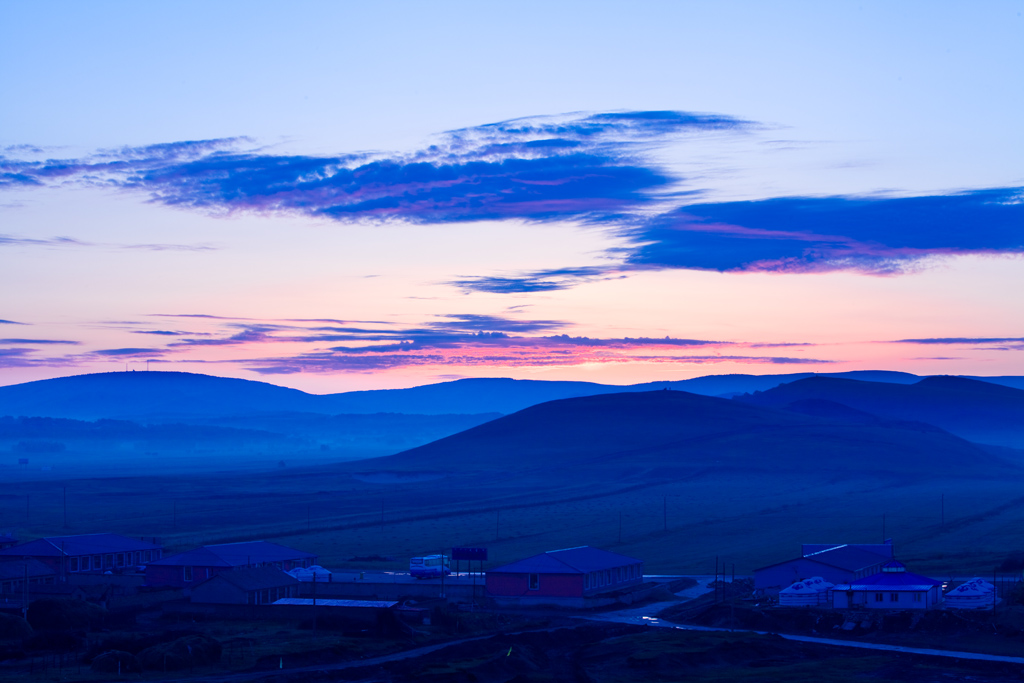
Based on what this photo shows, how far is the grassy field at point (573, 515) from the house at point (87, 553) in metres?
13.9

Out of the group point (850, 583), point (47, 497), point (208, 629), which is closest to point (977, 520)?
point (850, 583)

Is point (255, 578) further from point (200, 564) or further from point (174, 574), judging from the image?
point (174, 574)

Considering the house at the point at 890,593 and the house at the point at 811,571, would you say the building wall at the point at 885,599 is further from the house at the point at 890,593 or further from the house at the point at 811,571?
the house at the point at 811,571

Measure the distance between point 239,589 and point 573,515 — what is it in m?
69.8

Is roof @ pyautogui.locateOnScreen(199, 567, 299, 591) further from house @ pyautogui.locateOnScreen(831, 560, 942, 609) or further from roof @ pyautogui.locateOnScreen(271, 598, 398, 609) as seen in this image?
house @ pyautogui.locateOnScreen(831, 560, 942, 609)

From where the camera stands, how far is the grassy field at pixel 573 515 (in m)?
95.6

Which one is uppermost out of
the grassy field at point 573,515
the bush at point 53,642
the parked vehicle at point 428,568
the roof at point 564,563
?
the roof at point 564,563

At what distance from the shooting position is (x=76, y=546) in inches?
3009

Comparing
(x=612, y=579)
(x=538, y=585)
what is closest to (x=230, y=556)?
(x=538, y=585)

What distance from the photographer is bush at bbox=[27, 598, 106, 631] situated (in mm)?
54094

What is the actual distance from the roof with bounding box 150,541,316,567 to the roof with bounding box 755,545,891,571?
31.0 metres

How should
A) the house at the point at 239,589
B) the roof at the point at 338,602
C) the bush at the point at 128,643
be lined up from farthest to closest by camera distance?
the house at the point at 239,589 < the roof at the point at 338,602 < the bush at the point at 128,643

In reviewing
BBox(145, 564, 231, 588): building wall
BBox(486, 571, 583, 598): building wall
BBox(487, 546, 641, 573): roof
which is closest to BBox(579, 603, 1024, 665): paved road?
BBox(486, 571, 583, 598): building wall

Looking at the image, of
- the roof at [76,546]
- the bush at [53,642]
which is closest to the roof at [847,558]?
the bush at [53,642]
